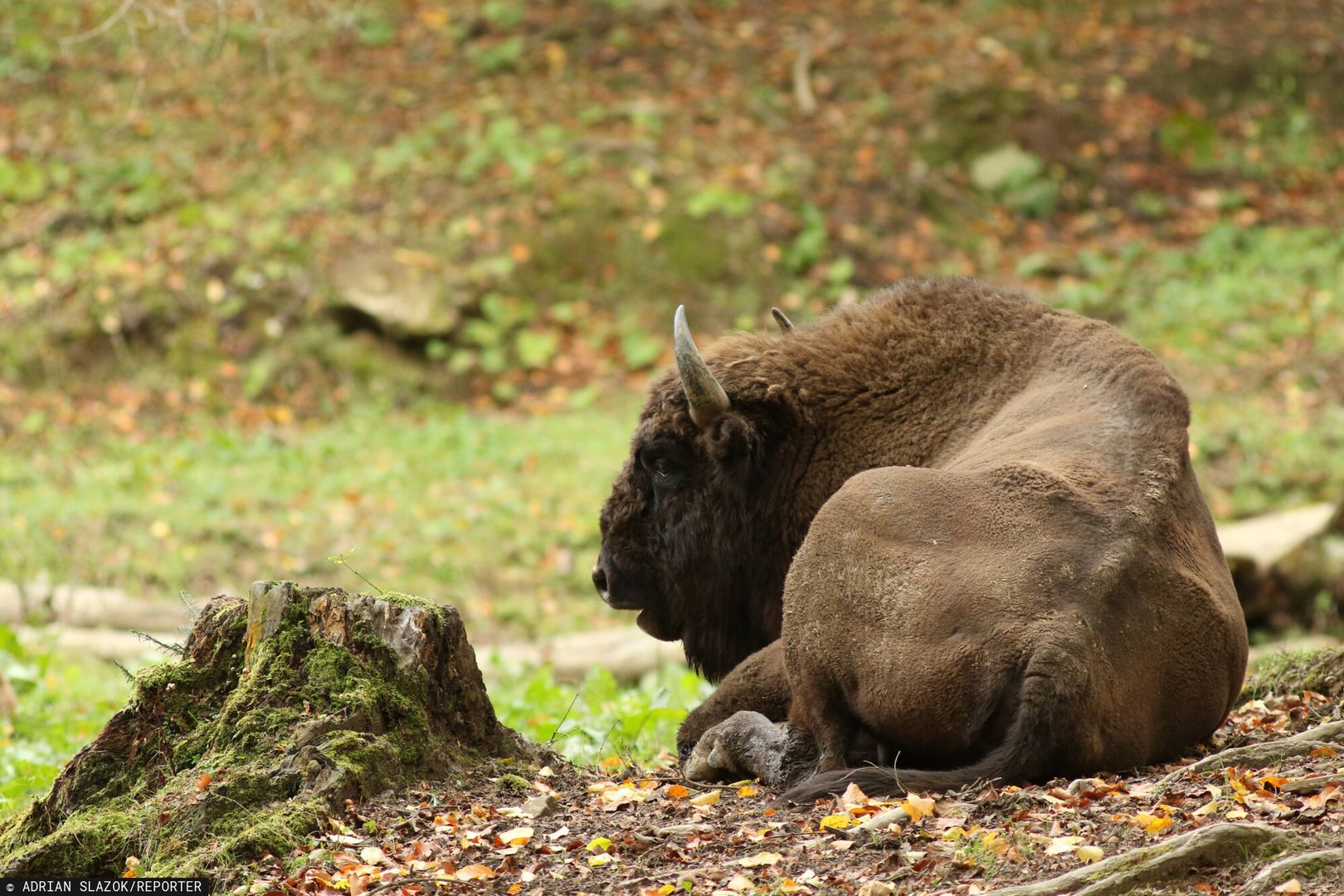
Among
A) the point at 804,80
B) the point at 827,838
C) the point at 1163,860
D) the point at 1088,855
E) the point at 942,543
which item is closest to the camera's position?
the point at 1163,860

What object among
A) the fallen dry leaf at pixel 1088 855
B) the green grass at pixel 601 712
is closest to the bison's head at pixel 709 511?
the green grass at pixel 601 712

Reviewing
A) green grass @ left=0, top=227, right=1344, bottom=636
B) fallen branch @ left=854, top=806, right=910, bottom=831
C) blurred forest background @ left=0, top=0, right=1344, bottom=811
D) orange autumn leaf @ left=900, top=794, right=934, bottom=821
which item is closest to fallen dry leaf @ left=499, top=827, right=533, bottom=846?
fallen branch @ left=854, top=806, right=910, bottom=831

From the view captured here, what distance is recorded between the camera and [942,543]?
192 inches

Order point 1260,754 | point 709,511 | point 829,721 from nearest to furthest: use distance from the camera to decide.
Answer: point 1260,754
point 829,721
point 709,511

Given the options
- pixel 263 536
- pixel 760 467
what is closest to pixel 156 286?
pixel 263 536

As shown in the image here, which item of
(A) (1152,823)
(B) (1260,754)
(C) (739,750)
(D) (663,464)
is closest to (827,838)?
(A) (1152,823)

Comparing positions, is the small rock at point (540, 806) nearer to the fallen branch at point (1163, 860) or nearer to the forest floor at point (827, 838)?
the forest floor at point (827, 838)

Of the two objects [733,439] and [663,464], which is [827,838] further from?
[663,464]

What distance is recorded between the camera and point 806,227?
17.5 metres

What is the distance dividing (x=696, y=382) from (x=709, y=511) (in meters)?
0.65

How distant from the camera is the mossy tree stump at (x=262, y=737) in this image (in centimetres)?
445

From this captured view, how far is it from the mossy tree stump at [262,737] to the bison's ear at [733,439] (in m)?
1.69

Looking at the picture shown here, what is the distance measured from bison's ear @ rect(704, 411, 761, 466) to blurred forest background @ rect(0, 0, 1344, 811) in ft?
18.3

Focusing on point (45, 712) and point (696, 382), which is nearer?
point (696, 382)
